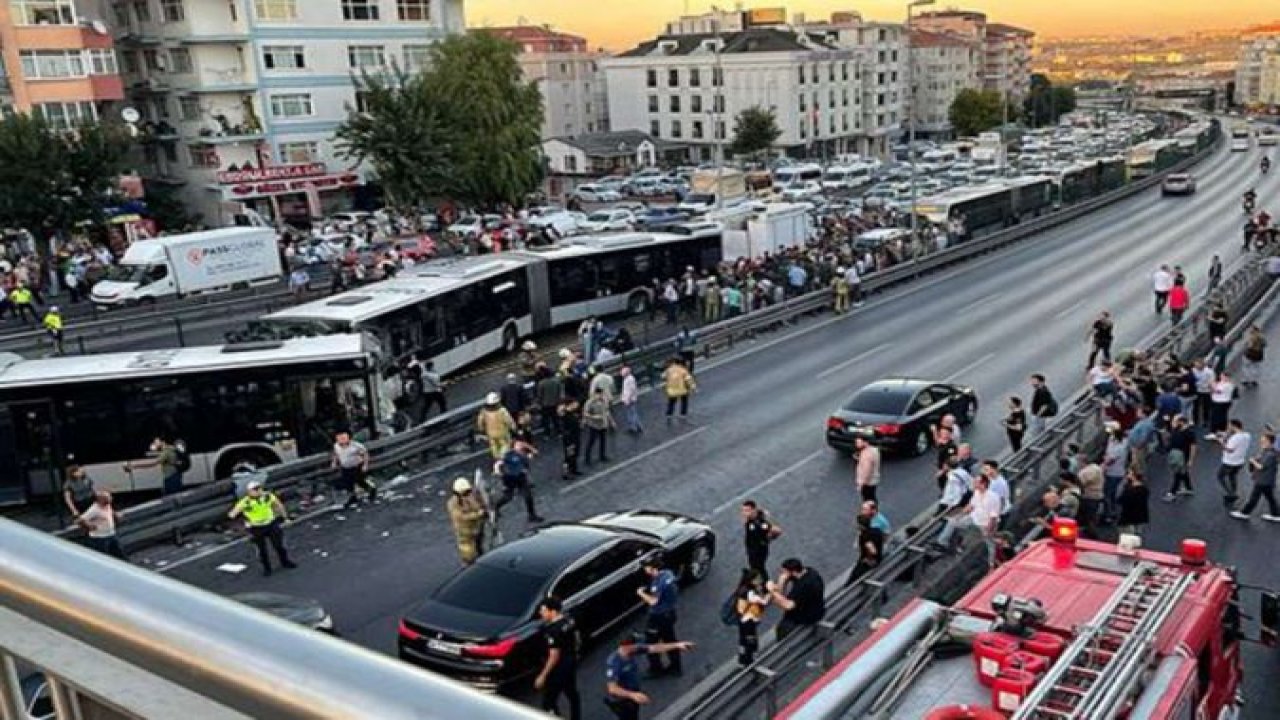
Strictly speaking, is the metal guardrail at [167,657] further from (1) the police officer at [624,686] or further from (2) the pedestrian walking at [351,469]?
(2) the pedestrian walking at [351,469]

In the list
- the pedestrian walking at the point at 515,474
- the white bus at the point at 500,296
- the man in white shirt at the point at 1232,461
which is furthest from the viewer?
the white bus at the point at 500,296

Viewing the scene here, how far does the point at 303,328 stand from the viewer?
24.3 metres

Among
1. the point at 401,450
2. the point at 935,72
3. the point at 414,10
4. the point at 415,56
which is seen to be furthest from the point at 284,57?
the point at 935,72

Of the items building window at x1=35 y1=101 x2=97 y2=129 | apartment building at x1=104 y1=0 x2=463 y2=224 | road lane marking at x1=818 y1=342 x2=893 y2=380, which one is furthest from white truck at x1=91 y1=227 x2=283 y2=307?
road lane marking at x1=818 y1=342 x2=893 y2=380

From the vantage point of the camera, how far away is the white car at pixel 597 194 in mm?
72125

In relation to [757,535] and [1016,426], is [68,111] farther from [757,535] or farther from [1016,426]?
[757,535]

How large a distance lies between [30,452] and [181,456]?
2.64 metres

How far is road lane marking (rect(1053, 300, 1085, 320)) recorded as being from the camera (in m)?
31.7

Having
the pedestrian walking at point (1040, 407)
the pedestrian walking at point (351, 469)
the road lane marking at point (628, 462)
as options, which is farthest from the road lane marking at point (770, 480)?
the pedestrian walking at point (351, 469)

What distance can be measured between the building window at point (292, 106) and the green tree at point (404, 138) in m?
11.2

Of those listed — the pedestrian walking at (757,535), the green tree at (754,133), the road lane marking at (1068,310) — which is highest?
the green tree at (754,133)

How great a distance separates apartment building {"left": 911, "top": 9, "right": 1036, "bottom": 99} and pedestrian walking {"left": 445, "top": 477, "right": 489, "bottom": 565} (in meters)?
154

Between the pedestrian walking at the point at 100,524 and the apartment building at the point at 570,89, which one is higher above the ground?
the apartment building at the point at 570,89

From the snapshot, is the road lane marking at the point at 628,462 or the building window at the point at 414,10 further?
the building window at the point at 414,10
